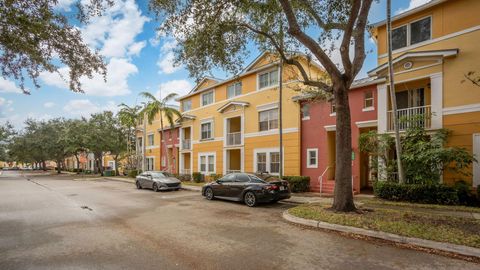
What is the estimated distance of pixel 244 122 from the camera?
2211 centimetres

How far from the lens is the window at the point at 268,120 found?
19828 millimetres

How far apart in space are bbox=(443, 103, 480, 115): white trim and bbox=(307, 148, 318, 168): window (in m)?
6.90

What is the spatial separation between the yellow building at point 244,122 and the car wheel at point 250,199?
21.2ft

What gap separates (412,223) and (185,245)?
5.95m

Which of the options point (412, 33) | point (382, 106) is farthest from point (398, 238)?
point (412, 33)

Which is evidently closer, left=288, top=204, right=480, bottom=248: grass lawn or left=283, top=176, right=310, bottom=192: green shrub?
left=288, top=204, right=480, bottom=248: grass lawn

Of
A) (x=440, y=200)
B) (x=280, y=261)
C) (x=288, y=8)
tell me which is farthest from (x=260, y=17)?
(x=440, y=200)

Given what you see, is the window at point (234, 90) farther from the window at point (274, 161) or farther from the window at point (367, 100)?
the window at point (367, 100)

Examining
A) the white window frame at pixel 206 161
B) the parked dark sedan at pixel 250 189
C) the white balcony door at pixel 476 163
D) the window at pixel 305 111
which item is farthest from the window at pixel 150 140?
the white balcony door at pixel 476 163

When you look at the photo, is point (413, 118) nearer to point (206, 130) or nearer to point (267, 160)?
point (267, 160)

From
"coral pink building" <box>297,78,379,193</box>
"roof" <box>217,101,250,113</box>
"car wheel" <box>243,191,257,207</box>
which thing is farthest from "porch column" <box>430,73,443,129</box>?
"roof" <box>217,101,250,113</box>

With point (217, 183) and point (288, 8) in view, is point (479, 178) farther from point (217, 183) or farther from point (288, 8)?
point (217, 183)

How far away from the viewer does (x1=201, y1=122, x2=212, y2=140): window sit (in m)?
26.2

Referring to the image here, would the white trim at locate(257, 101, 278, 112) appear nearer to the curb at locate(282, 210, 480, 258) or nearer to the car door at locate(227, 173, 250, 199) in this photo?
the car door at locate(227, 173, 250, 199)
